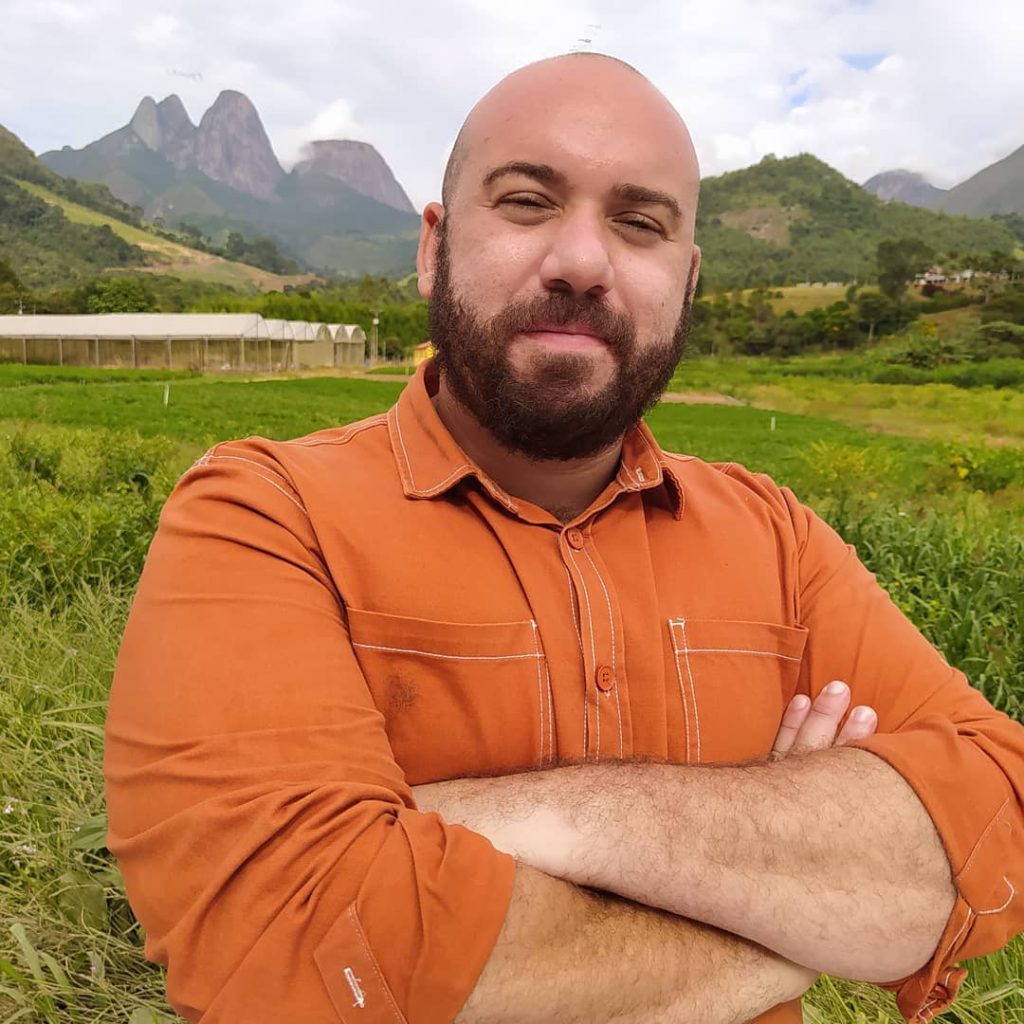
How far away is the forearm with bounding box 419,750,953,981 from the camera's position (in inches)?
43.7

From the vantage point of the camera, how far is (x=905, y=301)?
246 feet

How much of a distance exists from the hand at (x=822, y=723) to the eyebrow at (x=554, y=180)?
923mm

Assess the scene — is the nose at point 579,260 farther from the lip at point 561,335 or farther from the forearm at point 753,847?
the forearm at point 753,847

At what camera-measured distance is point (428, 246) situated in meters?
1.76

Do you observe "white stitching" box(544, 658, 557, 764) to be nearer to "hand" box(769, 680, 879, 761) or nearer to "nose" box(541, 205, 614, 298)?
"hand" box(769, 680, 879, 761)

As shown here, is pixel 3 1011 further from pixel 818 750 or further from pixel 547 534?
pixel 818 750

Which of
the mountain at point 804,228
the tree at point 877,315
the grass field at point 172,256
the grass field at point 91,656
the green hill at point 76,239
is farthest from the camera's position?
the grass field at point 172,256

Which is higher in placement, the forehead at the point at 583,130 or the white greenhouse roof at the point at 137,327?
the white greenhouse roof at the point at 137,327

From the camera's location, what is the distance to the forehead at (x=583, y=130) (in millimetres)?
1461

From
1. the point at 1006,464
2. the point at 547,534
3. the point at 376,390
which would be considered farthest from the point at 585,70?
→ the point at 376,390

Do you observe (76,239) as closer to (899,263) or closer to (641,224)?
(899,263)

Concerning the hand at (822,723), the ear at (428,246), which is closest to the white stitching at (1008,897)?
the hand at (822,723)

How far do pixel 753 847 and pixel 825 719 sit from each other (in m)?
0.41

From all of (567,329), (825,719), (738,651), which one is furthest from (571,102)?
(825,719)
